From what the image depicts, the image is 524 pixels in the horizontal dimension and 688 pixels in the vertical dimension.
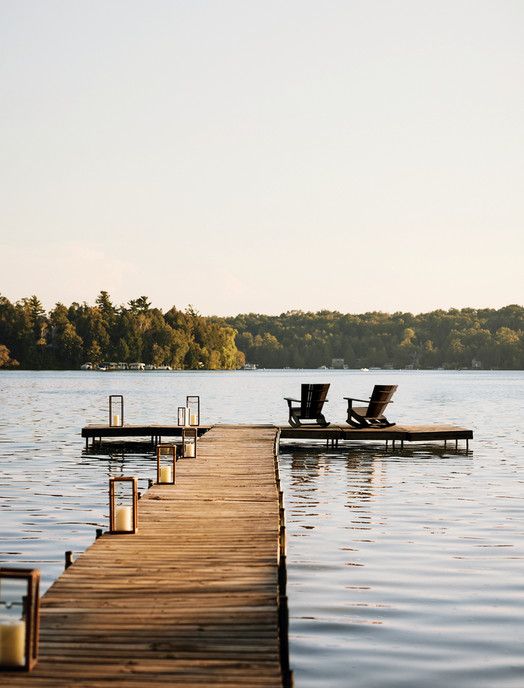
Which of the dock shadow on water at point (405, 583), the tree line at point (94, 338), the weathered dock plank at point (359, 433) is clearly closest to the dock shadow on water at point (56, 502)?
the dock shadow on water at point (405, 583)

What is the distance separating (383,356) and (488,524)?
576 feet

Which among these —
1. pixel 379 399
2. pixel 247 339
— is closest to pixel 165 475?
pixel 379 399

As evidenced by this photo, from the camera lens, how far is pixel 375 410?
25688 mm

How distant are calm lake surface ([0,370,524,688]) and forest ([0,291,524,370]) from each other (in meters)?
142

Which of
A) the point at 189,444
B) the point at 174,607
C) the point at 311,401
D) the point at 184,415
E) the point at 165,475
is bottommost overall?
the point at 174,607

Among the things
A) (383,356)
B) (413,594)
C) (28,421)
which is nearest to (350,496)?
(413,594)

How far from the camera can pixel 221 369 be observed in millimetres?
181000

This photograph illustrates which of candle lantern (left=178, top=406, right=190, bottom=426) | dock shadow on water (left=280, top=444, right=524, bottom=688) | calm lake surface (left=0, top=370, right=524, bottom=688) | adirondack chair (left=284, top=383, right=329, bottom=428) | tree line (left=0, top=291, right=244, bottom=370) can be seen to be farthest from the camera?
tree line (left=0, top=291, right=244, bottom=370)

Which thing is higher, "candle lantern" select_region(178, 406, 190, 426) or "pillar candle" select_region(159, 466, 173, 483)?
"candle lantern" select_region(178, 406, 190, 426)

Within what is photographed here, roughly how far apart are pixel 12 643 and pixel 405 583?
19.2ft

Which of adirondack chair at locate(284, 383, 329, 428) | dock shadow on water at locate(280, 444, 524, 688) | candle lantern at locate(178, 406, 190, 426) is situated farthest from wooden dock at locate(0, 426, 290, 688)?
adirondack chair at locate(284, 383, 329, 428)

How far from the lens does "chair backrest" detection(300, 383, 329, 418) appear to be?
968 inches

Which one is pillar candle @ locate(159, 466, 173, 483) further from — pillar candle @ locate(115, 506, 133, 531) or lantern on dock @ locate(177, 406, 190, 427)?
lantern on dock @ locate(177, 406, 190, 427)

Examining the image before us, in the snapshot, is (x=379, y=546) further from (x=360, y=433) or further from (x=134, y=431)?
(x=134, y=431)
